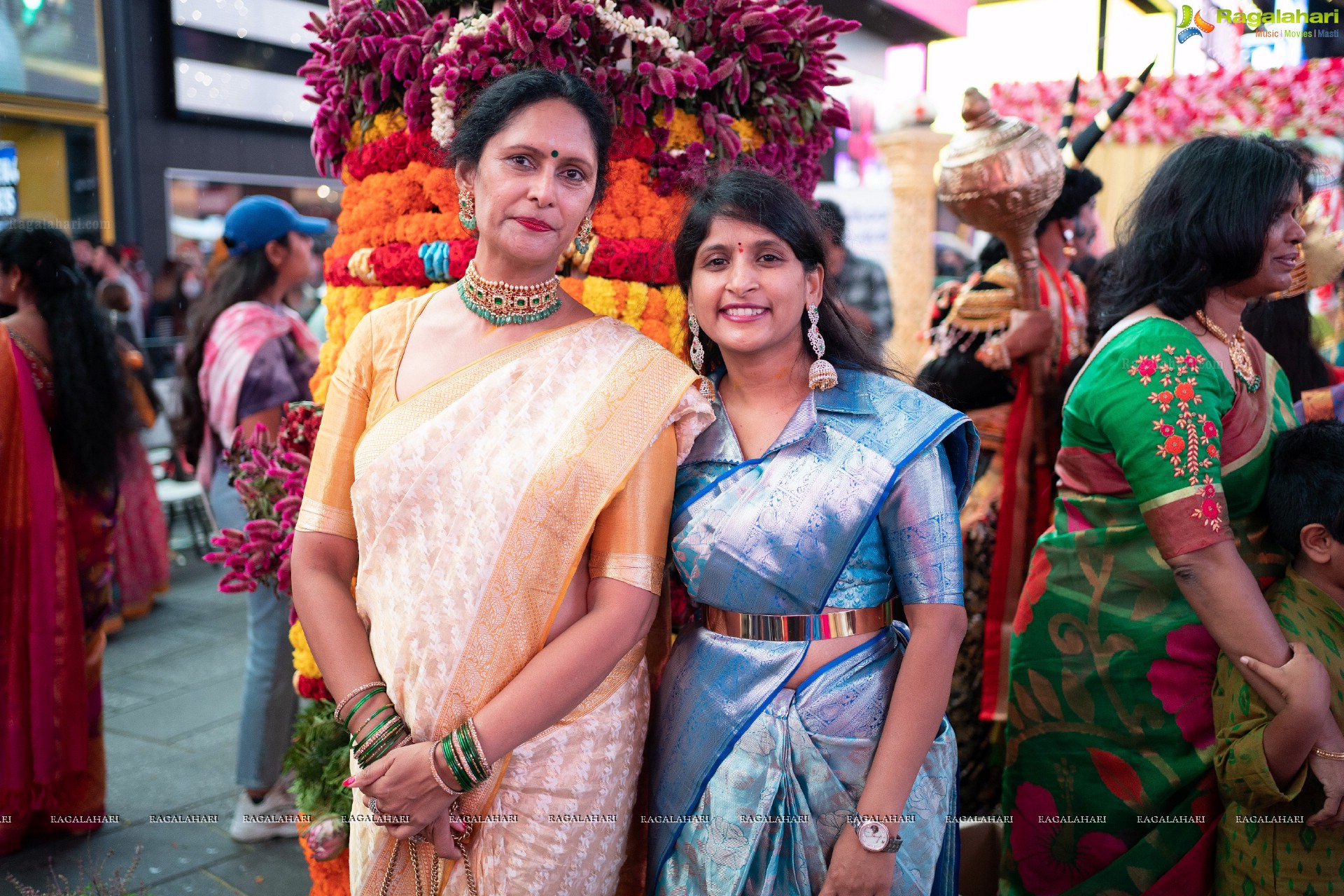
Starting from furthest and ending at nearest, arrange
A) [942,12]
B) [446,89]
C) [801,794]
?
[942,12] → [446,89] → [801,794]

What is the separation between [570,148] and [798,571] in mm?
809

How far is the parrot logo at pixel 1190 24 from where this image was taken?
359 centimetres

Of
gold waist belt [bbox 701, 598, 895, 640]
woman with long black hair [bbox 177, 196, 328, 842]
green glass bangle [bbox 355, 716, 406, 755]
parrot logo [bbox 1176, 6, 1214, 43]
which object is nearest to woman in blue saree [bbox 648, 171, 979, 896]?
gold waist belt [bbox 701, 598, 895, 640]

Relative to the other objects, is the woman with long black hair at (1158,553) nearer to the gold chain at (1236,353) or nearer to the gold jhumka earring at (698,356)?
the gold chain at (1236,353)

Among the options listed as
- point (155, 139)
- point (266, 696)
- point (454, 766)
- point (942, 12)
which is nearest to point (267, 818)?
point (266, 696)

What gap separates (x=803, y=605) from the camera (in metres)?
1.63

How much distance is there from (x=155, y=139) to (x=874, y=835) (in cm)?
1020

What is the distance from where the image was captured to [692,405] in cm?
167

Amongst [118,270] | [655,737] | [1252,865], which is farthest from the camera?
[118,270]

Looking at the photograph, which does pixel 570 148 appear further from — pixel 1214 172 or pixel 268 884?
pixel 268 884

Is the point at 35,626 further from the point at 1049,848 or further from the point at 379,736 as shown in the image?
the point at 1049,848

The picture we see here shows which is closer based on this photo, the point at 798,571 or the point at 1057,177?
the point at 798,571

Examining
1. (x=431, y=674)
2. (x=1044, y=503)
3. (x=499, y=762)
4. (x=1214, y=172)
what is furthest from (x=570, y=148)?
(x=1044, y=503)

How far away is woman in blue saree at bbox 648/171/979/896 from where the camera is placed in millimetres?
1601
